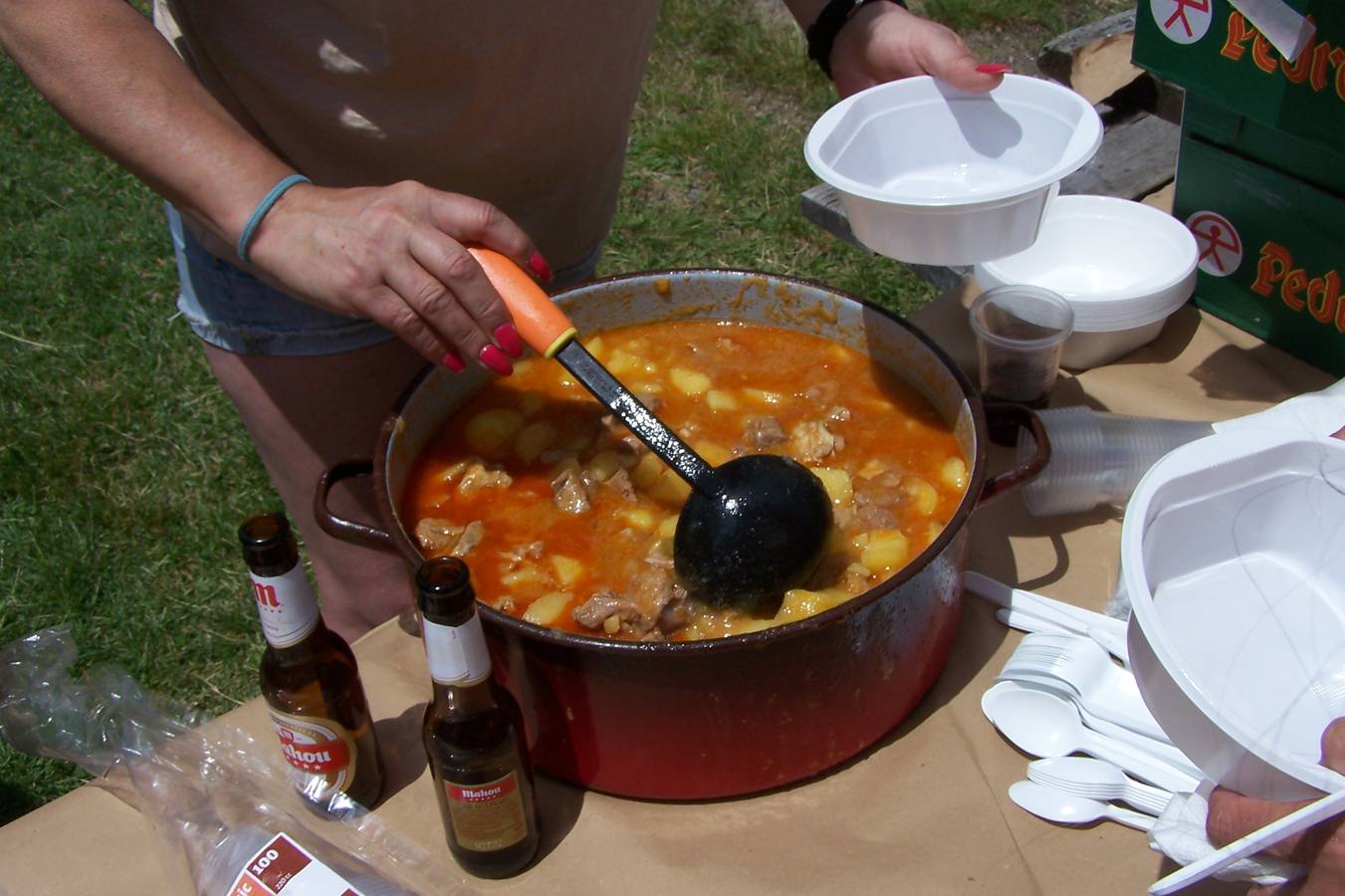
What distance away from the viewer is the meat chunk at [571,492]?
191 centimetres

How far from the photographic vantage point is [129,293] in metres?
4.51

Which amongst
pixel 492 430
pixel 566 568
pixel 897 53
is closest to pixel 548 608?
pixel 566 568

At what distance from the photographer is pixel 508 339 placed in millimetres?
1596

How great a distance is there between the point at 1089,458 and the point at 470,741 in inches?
45.5

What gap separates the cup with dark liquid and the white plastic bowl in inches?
2.5

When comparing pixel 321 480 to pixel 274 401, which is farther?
pixel 274 401

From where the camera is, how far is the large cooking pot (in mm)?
1386

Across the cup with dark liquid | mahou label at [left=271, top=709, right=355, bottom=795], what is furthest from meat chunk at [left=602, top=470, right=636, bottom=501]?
the cup with dark liquid

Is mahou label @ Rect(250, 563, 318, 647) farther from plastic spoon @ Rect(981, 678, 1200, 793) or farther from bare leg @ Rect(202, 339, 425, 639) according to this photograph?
plastic spoon @ Rect(981, 678, 1200, 793)

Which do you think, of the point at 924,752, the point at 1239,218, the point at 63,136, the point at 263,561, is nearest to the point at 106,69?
the point at 263,561

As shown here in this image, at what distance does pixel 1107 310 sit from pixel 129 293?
Answer: 12.0 feet

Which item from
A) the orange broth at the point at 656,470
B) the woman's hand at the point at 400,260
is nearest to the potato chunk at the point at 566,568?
the orange broth at the point at 656,470

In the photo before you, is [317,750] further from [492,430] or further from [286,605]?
[492,430]

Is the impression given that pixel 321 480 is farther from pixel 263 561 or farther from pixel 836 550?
pixel 836 550
